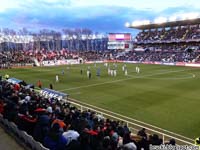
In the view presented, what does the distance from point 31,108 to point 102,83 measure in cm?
2116

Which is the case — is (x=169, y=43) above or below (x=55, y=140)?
above

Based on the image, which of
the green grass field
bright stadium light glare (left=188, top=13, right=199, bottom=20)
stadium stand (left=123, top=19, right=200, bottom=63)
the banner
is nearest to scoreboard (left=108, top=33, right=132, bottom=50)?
stadium stand (left=123, top=19, right=200, bottom=63)

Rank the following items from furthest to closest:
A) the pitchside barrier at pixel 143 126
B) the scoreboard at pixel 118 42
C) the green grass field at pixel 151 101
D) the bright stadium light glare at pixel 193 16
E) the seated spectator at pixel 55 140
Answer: the scoreboard at pixel 118 42
the bright stadium light glare at pixel 193 16
the green grass field at pixel 151 101
the pitchside barrier at pixel 143 126
the seated spectator at pixel 55 140

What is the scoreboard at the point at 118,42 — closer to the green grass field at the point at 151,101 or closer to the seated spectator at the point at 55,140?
the green grass field at the point at 151,101

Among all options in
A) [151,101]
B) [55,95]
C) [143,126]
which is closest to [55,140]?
[143,126]

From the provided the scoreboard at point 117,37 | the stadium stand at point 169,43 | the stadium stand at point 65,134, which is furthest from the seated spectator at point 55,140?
the scoreboard at point 117,37

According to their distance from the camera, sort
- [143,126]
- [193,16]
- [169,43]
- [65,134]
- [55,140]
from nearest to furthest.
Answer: [55,140] < [65,134] < [143,126] < [193,16] < [169,43]

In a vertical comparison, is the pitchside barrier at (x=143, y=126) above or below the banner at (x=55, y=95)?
below

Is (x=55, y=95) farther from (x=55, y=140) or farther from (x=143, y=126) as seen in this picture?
(x=55, y=140)

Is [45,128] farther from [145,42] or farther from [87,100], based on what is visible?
[145,42]

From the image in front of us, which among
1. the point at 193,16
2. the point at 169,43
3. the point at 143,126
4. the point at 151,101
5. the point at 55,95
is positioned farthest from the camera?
the point at 169,43

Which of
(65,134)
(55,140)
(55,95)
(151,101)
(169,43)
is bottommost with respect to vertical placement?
(151,101)

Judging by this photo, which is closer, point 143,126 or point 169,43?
point 143,126

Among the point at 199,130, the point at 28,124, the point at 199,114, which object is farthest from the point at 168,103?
the point at 28,124
